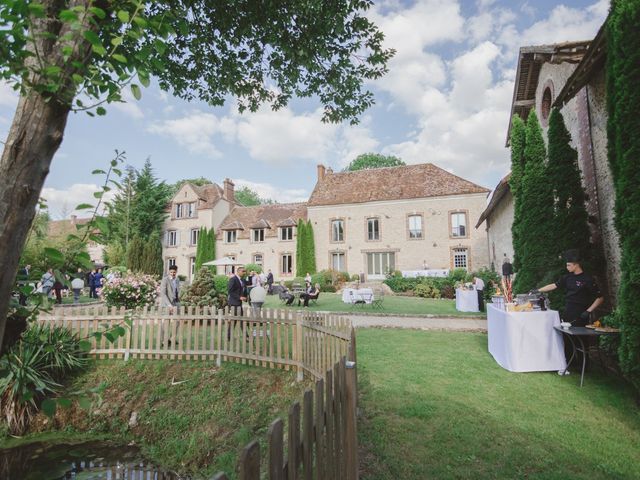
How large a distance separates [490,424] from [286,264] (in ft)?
94.6

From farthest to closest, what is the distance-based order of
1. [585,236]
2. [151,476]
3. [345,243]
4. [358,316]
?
[345,243]
[358,316]
[585,236]
[151,476]

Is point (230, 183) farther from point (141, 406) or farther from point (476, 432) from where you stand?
point (476, 432)

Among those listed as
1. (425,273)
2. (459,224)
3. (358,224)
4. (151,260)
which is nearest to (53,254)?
(425,273)

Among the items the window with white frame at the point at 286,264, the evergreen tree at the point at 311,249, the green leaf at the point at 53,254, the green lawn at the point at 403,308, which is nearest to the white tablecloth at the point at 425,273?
the evergreen tree at the point at 311,249

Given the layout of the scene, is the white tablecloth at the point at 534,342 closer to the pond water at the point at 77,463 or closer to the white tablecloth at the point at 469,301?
the pond water at the point at 77,463

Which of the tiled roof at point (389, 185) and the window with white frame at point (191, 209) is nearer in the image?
the tiled roof at point (389, 185)

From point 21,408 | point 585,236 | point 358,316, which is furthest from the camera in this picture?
point 358,316

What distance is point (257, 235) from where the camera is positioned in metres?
33.6

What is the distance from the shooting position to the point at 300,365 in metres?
6.45

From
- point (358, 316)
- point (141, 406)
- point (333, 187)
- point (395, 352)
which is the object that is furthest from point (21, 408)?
point (333, 187)

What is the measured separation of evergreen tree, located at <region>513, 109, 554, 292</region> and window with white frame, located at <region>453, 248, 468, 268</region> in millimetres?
19131

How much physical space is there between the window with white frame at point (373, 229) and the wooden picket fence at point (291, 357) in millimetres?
23010

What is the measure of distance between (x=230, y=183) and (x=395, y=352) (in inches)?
1308

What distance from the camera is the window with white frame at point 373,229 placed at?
29.7 meters
